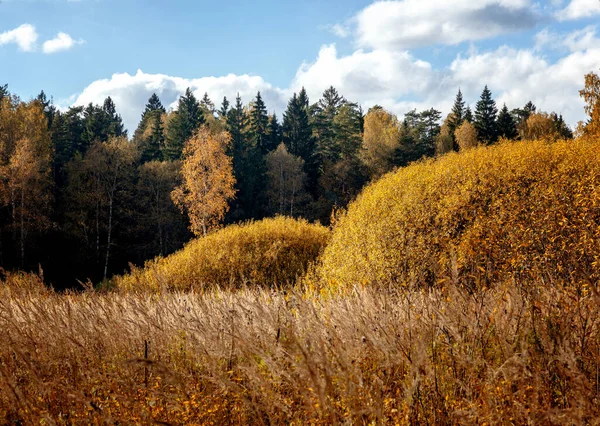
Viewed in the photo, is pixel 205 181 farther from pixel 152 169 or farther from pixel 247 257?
pixel 247 257

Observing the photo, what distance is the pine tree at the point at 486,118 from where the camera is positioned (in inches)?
1702

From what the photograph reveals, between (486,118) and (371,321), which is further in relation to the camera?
(486,118)

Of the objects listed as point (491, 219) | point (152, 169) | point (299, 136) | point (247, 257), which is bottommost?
point (247, 257)

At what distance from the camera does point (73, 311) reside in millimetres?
5324

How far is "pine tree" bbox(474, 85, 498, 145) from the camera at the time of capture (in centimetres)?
4322

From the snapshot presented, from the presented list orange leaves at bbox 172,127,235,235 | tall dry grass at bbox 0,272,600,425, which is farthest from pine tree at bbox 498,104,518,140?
tall dry grass at bbox 0,272,600,425

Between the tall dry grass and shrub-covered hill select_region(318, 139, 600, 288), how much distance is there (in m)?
5.15

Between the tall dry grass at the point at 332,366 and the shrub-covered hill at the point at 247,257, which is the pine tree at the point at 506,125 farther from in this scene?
the tall dry grass at the point at 332,366

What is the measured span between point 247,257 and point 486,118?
35122mm

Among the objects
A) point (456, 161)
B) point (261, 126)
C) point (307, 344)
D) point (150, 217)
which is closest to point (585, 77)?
point (456, 161)

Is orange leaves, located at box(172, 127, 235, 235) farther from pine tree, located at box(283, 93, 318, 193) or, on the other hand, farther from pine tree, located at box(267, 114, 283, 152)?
pine tree, located at box(267, 114, 283, 152)

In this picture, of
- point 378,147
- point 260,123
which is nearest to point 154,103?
point 260,123

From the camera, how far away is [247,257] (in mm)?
18844

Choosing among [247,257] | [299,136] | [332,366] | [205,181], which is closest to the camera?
[332,366]
